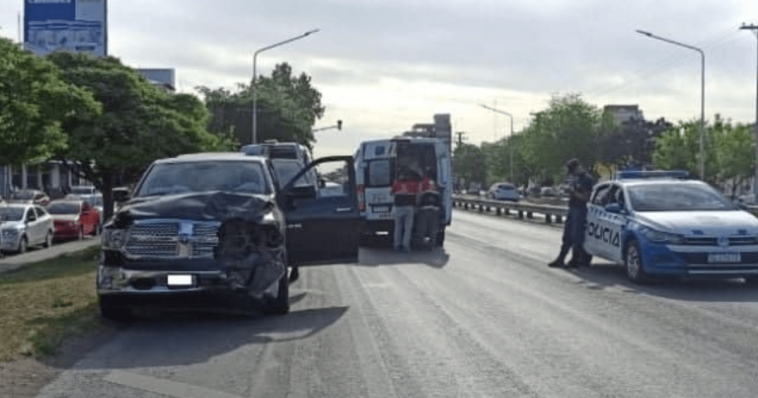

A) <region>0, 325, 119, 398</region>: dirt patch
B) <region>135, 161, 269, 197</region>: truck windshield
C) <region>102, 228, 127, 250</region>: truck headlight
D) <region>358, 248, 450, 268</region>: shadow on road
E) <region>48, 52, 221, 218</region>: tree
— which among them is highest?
<region>48, 52, 221, 218</region>: tree

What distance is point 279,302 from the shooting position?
1173 centimetres

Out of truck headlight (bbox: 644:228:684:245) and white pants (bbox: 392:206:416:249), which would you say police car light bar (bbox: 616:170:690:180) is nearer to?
truck headlight (bbox: 644:228:684:245)

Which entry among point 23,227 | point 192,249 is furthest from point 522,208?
point 192,249

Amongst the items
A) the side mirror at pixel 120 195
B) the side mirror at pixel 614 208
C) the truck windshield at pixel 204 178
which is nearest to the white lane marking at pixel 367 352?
the truck windshield at pixel 204 178

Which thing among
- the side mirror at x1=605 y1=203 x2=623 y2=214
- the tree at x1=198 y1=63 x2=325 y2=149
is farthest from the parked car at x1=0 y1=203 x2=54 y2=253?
the tree at x1=198 y1=63 x2=325 y2=149

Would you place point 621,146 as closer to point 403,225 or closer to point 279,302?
point 403,225

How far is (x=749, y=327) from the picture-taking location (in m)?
10.4

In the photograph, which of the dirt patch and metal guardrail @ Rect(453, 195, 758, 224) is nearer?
the dirt patch

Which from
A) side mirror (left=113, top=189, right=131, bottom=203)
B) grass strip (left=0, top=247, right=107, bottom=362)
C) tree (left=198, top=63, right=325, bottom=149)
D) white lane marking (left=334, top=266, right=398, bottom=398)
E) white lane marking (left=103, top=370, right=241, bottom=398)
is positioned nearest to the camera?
white lane marking (left=103, top=370, right=241, bottom=398)

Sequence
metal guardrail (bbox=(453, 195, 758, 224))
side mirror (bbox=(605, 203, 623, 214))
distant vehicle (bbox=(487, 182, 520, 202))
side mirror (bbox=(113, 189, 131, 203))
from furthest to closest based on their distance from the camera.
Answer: distant vehicle (bbox=(487, 182, 520, 202)) < metal guardrail (bbox=(453, 195, 758, 224)) < side mirror (bbox=(605, 203, 623, 214)) < side mirror (bbox=(113, 189, 131, 203))

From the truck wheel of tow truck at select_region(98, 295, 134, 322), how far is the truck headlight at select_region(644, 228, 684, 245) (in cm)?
753

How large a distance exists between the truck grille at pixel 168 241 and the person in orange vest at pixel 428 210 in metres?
11.5

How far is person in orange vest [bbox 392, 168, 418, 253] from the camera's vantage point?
21789 millimetres

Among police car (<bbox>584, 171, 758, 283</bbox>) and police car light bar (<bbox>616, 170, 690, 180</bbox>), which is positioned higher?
police car light bar (<bbox>616, 170, 690, 180</bbox>)
